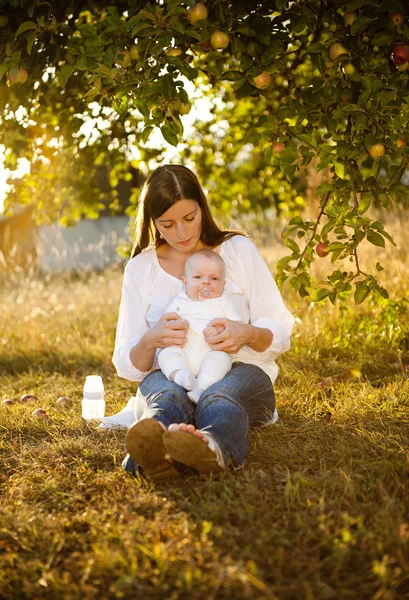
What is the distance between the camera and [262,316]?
121 inches

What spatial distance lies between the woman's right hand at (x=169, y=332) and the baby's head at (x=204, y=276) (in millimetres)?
138

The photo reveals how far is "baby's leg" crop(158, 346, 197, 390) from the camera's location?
268 cm

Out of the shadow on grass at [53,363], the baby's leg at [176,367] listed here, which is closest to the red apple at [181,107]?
the baby's leg at [176,367]

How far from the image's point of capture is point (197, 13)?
9.10 ft

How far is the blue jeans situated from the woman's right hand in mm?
155

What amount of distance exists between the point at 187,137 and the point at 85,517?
3.60 metres

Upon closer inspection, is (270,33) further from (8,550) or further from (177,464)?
(8,550)

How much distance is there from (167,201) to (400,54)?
125cm

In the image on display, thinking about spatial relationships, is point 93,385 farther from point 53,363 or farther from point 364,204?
point 53,363

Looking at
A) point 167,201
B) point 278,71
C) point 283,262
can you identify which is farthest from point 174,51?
point 283,262

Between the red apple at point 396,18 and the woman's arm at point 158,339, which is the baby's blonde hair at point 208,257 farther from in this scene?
the red apple at point 396,18

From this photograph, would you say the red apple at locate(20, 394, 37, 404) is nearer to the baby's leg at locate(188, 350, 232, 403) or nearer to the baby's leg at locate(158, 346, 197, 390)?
the baby's leg at locate(158, 346, 197, 390)

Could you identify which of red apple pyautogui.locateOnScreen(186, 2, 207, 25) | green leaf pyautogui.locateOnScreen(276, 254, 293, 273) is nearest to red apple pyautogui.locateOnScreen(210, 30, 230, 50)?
red apple pyautogui.locateOnScreen(186, 2, 207, 25)

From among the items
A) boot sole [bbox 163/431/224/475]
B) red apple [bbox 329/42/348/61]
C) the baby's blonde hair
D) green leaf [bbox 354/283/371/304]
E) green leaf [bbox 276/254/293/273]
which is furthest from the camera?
green leaf [bbox 276/254/293/273]
